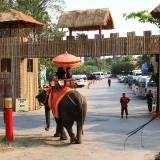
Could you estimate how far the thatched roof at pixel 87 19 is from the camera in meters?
18.8

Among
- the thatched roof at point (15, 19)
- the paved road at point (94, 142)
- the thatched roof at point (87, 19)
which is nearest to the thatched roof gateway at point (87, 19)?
the thatched roof at point (87, 19)

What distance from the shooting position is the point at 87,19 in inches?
750

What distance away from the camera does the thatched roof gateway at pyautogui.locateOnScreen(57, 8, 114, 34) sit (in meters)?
18.8

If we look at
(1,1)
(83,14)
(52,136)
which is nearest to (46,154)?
(52,136)

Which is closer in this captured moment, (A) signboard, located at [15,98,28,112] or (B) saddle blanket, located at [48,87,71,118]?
(B) saddle blanket, located at [48,87,71,118]

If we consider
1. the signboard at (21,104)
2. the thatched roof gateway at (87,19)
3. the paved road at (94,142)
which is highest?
the thatched roof gateway at (87,19)

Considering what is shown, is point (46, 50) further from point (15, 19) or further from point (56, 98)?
point (56, 98)

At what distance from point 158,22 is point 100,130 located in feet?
28.4

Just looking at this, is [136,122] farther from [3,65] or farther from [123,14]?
[3,65]

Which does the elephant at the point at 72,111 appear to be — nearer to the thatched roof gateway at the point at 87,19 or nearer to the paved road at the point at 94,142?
the paved road at the point at 94,142

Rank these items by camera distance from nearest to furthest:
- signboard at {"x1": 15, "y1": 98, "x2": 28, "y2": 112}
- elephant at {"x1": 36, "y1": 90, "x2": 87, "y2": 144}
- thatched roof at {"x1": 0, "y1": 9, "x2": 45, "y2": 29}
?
elephant at {"x1": 36, "y1": 90, "x2": 87, "y2": 144}
thatched roof at {"x1": 0, "y1": 9, "x2": 45, "y2": 29}
signboard at {"x1": 15, "y1": 98, "x2": 28, "y2": 112}

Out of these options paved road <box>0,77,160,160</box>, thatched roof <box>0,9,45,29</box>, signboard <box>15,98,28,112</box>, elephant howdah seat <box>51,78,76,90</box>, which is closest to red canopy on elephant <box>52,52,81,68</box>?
elephant howdah seat <box>51,78,76,90</box>

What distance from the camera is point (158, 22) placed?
63.0 feet

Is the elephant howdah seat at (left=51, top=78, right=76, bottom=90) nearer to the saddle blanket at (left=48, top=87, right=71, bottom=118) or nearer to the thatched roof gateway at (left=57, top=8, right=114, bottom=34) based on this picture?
the saddle blanket at (left=48, top=87, right=71, bottom=118)
